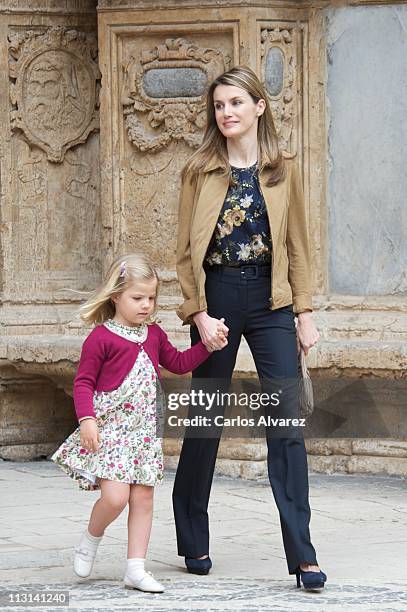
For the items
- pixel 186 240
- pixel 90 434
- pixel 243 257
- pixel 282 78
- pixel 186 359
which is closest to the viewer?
pixel 90 434

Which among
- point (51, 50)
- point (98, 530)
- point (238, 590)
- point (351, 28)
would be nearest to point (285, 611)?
point (238, 590)

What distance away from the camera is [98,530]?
5.06 m

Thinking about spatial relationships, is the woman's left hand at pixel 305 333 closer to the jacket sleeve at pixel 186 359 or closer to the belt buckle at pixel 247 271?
the belt buckle at pixel 247 271

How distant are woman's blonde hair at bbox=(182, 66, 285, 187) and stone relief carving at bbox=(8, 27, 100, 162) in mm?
3010

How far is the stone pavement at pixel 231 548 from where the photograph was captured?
16.0 feet

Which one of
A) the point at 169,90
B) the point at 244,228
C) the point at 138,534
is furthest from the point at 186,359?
the point at 169,90

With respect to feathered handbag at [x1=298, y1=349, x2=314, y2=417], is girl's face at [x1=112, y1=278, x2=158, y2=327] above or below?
above

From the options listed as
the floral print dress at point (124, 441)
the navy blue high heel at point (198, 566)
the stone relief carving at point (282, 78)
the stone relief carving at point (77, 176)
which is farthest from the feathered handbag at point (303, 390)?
the stone relief carving at point (77, 176)

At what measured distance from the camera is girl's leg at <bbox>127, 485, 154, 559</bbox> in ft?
16.5

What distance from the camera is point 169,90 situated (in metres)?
7.62

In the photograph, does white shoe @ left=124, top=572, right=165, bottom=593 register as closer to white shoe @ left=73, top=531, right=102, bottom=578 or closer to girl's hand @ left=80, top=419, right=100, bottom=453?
white shoe @ left=73, top=531, right=102, bottom=578

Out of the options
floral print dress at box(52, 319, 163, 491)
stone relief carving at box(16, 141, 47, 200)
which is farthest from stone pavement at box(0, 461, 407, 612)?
stone relief carving at box(16, 141, 47, 200)

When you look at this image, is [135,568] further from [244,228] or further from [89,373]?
[244,228]

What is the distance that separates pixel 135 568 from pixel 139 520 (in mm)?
155
